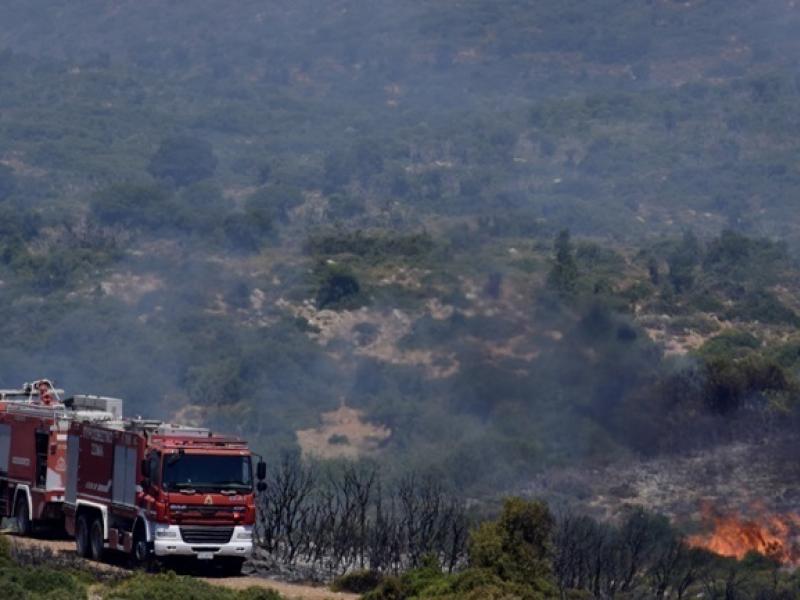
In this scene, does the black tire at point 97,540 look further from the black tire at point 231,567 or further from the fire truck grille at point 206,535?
the fire truck grille at point 206,535

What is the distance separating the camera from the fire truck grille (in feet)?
108

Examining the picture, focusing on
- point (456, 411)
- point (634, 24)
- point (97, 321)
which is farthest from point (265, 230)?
point (634, 24)

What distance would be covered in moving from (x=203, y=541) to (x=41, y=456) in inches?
276

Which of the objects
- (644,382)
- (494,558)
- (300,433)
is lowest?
(300,433)

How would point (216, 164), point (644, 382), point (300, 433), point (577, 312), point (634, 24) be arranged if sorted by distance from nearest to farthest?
point (644, 382)
point (577, 312)
point (300, 433)
point (216, 164)
point (634, 24)

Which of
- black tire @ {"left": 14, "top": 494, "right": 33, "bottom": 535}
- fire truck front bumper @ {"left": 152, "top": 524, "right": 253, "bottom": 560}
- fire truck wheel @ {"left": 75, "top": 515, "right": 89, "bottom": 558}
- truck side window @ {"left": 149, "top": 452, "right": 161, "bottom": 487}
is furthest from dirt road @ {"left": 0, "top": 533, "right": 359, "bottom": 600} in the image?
truck side window @ {"left": 149, "top": 452, "right": 161, "bottom": 487}

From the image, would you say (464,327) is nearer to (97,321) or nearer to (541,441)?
(541,441)

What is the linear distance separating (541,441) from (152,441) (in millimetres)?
34084

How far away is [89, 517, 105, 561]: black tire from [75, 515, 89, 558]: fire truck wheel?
0.27 meters

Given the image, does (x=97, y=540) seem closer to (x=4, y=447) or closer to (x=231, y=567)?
(x=231, y=567)

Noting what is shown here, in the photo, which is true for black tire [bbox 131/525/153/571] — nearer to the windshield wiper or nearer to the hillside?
the windshield wiper

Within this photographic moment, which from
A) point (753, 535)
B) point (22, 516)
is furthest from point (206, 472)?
point (753, 535)

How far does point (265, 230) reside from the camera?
11069 centimetres

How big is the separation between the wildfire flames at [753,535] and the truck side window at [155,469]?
19196 millimetres
